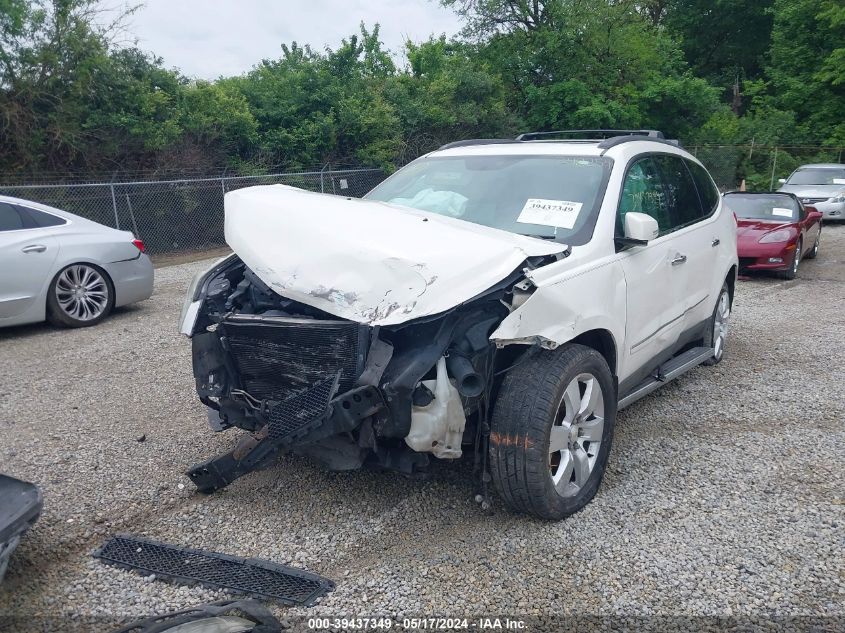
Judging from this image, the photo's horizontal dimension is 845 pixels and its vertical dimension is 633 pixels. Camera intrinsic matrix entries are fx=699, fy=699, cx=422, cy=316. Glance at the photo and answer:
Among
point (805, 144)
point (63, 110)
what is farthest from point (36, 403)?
point (805, 144)

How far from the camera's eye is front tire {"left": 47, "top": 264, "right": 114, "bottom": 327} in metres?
7.33

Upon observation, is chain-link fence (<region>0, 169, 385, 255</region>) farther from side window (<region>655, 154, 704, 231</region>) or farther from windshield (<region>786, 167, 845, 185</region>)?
windshield (<region>786, 167, 845, 185</region>)

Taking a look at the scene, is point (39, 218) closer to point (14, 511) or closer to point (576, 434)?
point (14, 511)

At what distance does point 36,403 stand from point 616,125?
22659mm

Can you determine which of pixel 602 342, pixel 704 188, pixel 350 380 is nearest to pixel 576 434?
pixel 602 342

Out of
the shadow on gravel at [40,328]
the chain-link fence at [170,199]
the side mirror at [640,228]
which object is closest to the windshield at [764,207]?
the chain-link fence at [170,199]

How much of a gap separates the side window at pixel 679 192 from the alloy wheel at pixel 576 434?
177 cm

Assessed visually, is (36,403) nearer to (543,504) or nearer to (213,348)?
(213,348)

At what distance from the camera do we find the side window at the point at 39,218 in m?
7.30

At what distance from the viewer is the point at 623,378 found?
4086mm

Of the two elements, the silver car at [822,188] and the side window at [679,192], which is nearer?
the side window at [679,192]

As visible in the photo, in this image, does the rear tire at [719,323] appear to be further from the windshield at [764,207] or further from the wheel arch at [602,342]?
the windshield at [764,207]

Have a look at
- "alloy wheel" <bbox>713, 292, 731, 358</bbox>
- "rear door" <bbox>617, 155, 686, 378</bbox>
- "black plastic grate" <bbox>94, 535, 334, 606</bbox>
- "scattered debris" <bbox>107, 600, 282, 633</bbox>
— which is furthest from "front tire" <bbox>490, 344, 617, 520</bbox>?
"alloy wheel" <bbox>713, 292, 731, 358</bbox>

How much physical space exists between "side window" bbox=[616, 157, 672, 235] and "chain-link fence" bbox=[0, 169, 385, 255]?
1041 centimetres
